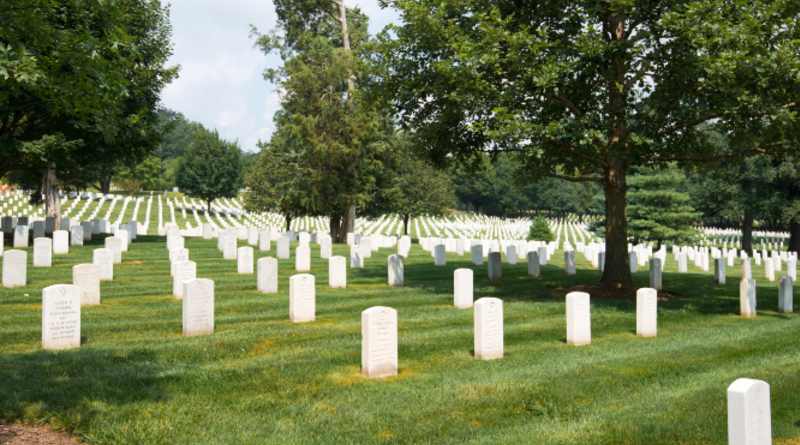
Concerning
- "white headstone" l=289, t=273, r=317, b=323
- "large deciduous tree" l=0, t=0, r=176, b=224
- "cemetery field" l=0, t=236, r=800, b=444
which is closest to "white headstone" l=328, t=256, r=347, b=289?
"cemetery field" l=0, t=236, r=800, b=444

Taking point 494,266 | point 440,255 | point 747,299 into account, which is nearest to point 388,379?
point 747,299

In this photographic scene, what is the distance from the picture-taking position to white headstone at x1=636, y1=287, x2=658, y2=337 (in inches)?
468

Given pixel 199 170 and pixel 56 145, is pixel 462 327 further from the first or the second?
pixel 199 170

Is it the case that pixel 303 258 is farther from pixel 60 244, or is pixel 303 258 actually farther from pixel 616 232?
pixel 616 232

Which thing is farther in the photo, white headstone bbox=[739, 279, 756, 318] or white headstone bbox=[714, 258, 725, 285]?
white headstone bbox=[714, 258, 725, 285]

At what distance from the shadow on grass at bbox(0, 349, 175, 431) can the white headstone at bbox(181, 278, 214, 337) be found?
57.6 inches

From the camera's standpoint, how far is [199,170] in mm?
73188

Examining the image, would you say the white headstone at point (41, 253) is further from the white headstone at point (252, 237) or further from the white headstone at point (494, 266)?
the white headstone at point (494, 266)

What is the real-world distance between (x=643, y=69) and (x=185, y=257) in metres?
12.2

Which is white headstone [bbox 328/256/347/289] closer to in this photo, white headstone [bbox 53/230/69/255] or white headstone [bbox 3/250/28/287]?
white headstone [bbox 3/250/28/287]

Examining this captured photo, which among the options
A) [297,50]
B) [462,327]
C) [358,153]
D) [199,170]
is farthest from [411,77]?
[199,170]

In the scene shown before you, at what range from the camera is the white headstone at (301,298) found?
1280 centimetres

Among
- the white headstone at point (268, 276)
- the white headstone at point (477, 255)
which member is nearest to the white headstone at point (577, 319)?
the white headstone at point (268, 276)

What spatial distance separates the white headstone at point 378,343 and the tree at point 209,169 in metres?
66.3
